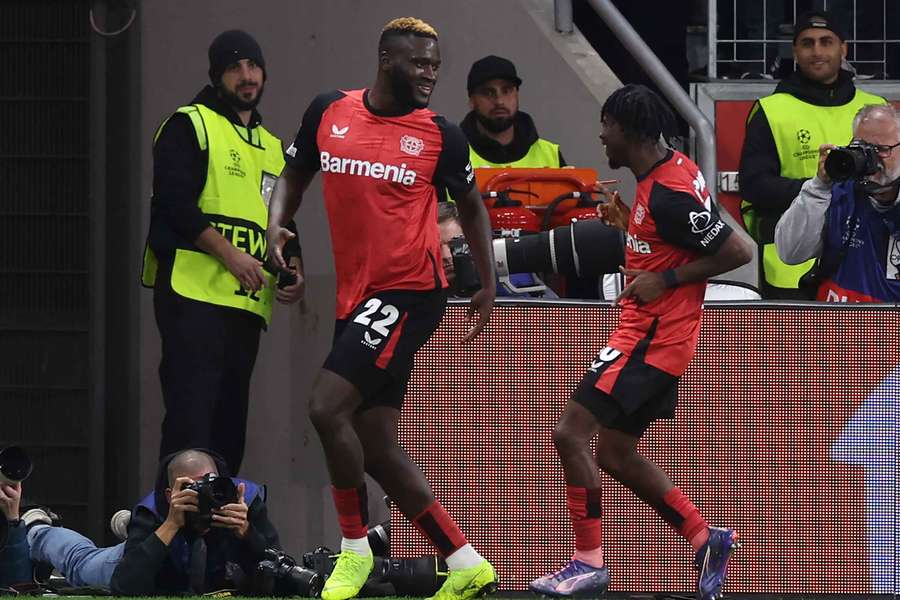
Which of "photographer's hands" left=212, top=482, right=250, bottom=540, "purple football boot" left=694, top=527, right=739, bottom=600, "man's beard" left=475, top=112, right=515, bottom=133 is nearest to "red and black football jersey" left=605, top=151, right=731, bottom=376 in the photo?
"purple football boot" left=694, top=527, right=739, bottom=600

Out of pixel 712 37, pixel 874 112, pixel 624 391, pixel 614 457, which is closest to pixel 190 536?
pixel 614 457

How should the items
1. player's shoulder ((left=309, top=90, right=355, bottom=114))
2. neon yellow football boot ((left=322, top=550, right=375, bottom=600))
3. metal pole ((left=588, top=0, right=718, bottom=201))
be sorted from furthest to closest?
metal pole ((left=588, top=0, right=718, bottom=201))
player's shoulder ((left=309, top=90, right=355, bottom=114))
neon yellow football boot ((left=322, top=550, right=375, bottom=600))

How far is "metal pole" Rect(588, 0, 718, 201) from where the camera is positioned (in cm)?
998

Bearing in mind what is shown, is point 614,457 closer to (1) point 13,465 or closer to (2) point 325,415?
(2) point 325,415

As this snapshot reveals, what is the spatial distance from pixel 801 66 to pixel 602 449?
2.90 meters

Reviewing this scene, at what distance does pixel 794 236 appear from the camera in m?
8.51

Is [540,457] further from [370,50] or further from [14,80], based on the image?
[14,80]

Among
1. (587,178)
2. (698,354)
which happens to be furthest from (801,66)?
(698,354)

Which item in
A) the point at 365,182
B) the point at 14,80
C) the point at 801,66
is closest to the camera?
the point at 365,182

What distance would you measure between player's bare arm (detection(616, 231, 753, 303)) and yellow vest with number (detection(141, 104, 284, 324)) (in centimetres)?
200

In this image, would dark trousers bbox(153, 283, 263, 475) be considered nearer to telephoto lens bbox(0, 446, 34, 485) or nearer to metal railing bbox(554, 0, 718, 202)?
telephoto lens bbox(0, 446, 34, 485)

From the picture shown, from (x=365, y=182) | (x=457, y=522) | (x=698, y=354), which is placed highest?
(x=365, y=182)

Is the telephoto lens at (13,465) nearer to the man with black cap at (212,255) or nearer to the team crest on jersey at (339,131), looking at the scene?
the man with black cap at (212,255)

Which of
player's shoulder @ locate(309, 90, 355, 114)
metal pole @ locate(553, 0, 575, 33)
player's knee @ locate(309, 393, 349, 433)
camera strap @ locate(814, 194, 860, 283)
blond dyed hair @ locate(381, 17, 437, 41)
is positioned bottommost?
player's knee @ locate(309, 393, 349, 433)
